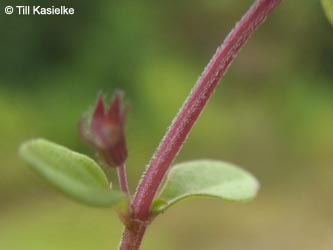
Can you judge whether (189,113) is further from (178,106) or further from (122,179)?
(178,106)

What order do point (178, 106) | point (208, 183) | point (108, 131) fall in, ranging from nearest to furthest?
1. point (108, 131)
2. point (208, 183)
3. point (178, 106)

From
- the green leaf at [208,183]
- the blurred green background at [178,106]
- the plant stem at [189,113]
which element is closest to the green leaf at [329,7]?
the plant stem at [189,113]

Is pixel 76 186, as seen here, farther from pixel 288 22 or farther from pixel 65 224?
pixel 288 22

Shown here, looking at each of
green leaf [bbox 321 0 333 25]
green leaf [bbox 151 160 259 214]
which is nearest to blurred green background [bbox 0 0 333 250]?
green leaf [bbox 151 160 259 214]

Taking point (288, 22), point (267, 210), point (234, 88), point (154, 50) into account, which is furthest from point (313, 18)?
point (267, 210)

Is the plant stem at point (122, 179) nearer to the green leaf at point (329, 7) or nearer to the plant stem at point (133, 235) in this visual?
the plant stem at point (133, 235)

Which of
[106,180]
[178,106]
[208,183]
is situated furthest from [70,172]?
[178,106]

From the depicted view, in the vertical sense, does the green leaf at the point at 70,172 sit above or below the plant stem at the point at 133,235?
above
